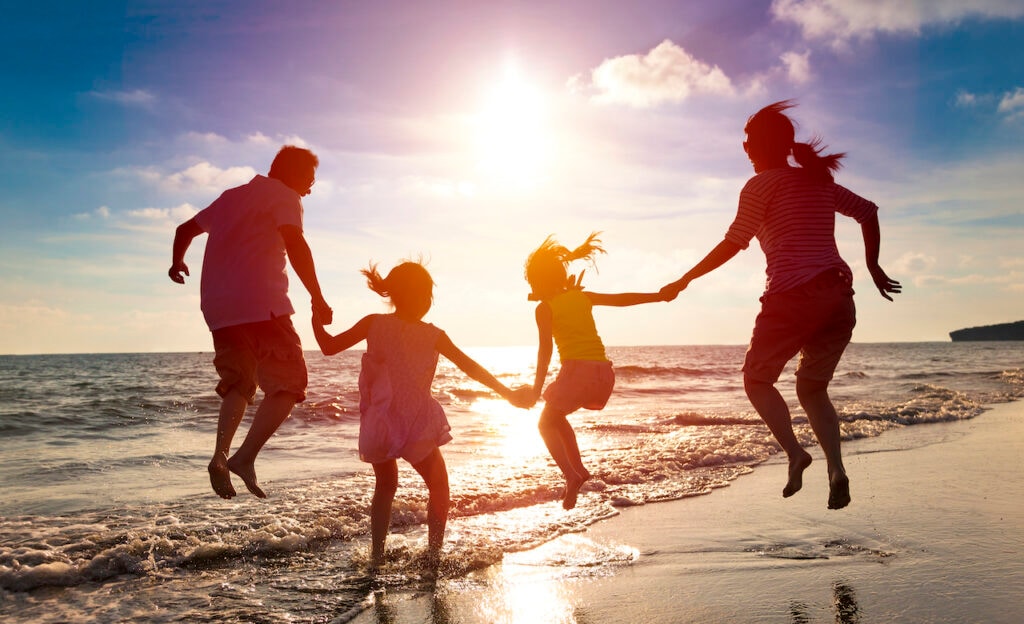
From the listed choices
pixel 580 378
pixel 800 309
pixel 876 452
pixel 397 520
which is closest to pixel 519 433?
pixel 876 452

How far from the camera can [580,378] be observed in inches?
210

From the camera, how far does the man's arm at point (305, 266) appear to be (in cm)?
448

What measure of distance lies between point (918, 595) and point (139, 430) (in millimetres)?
14515

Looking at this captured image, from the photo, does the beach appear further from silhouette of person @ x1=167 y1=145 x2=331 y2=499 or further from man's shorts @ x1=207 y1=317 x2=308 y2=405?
man's shorts @ x1=207 y1=317 x2=308 y2=405

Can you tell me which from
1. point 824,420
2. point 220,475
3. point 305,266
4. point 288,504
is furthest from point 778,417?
point 288,504

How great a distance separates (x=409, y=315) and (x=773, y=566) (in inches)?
111

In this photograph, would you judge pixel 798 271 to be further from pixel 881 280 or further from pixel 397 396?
pixel 397 396

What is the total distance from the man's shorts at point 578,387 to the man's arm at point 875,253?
6.21 ft

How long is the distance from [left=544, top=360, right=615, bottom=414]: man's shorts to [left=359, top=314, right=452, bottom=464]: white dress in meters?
0.96

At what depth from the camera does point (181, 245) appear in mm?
4711

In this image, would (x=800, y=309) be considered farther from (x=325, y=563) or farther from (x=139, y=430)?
(x=139, y=430)

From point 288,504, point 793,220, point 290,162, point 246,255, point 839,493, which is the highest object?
point 290,162

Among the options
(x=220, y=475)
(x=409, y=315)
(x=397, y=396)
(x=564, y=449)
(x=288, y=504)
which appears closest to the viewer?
(x=220, y=475)

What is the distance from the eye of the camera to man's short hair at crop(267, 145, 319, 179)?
4824 millimetres
